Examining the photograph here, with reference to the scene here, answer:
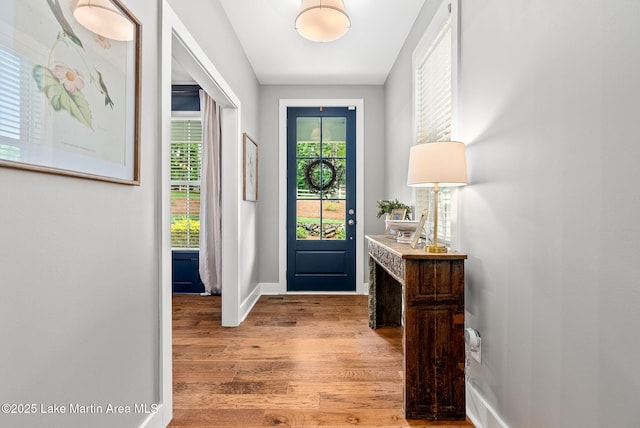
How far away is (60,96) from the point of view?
38.4 inches

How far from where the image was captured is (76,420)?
1.06 m

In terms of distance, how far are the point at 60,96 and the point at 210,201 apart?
124 inches

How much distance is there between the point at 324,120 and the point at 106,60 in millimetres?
3143

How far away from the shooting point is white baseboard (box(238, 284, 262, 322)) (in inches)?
126

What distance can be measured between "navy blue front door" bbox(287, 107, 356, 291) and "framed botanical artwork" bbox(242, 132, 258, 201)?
1.54 ft

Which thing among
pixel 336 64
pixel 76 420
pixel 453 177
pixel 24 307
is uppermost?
pixel 336 64

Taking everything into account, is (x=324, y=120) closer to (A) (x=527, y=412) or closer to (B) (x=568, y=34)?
(B) (x=568, y=34)

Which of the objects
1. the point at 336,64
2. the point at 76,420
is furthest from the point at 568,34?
the point at 336,64

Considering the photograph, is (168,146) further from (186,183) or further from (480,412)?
(186,183)

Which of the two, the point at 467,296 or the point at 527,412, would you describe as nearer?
the point at 527,412

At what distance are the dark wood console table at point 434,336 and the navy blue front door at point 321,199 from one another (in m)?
2.46

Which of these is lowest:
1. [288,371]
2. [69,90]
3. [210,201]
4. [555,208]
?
[288,371]

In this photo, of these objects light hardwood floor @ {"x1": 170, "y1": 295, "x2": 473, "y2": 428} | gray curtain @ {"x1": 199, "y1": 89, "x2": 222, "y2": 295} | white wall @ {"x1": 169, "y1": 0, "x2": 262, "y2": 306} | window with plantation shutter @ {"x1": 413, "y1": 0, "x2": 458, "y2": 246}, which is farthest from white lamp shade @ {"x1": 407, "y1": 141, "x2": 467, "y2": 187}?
gray curtain @ {"x1": 199, "y1": 89, "x2": 222, "y2": 295}

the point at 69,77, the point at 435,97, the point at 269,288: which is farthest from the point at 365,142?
the point at 69,77
